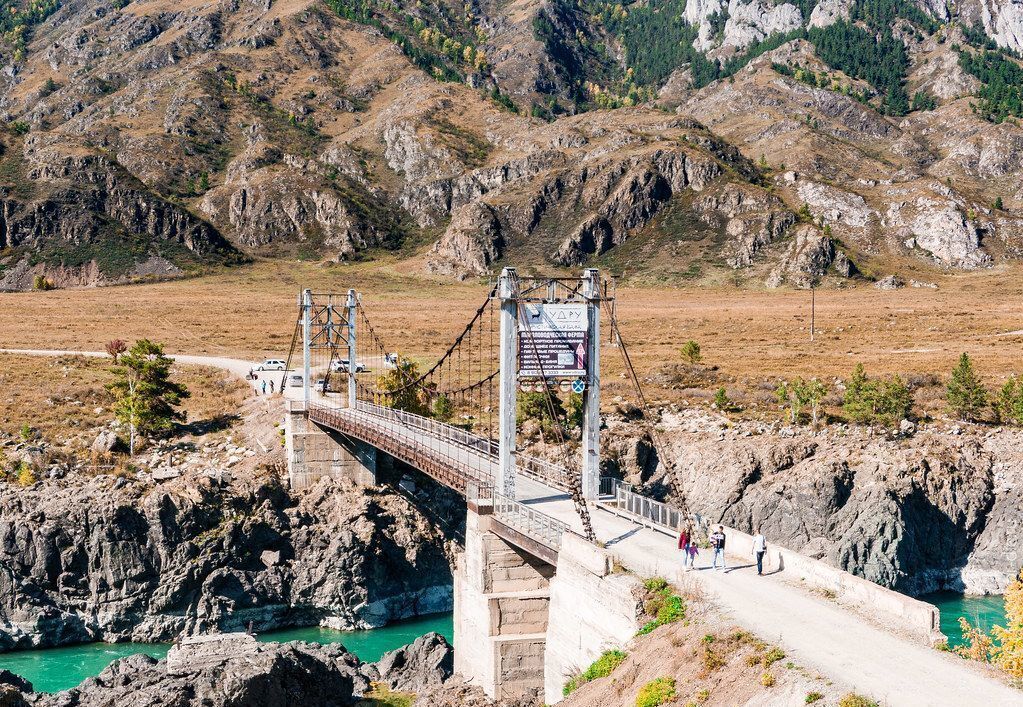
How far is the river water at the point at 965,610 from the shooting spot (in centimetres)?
3128

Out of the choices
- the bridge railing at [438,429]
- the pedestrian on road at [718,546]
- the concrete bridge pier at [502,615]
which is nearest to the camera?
the pedestrian on road at [718,546]

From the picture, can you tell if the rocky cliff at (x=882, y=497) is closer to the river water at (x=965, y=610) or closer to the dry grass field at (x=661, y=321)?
the river water at (x=965, y=610)

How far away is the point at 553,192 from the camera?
6437 inches

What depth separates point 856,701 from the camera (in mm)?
12492

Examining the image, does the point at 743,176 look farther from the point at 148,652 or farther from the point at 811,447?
the point at 148,652

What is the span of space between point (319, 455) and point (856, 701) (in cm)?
3167

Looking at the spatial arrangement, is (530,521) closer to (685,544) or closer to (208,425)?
(685,544)

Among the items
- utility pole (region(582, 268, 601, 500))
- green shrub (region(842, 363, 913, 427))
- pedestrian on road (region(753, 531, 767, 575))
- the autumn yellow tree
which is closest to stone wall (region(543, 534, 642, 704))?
pedestrian on road (region(753, 531, 767, 575))

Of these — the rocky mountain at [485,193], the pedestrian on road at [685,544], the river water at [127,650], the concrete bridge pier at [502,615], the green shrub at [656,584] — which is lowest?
the river water at [127,650]

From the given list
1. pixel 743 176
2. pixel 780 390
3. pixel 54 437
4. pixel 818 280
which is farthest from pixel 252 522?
pixel 743 176

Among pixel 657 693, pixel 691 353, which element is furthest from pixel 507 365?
pixel 691 353

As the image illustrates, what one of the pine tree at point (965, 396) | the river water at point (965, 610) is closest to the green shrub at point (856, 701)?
the river water at point (965, 610)

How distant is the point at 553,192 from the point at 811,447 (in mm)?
126793

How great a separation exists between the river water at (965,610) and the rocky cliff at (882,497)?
1.72 ft
